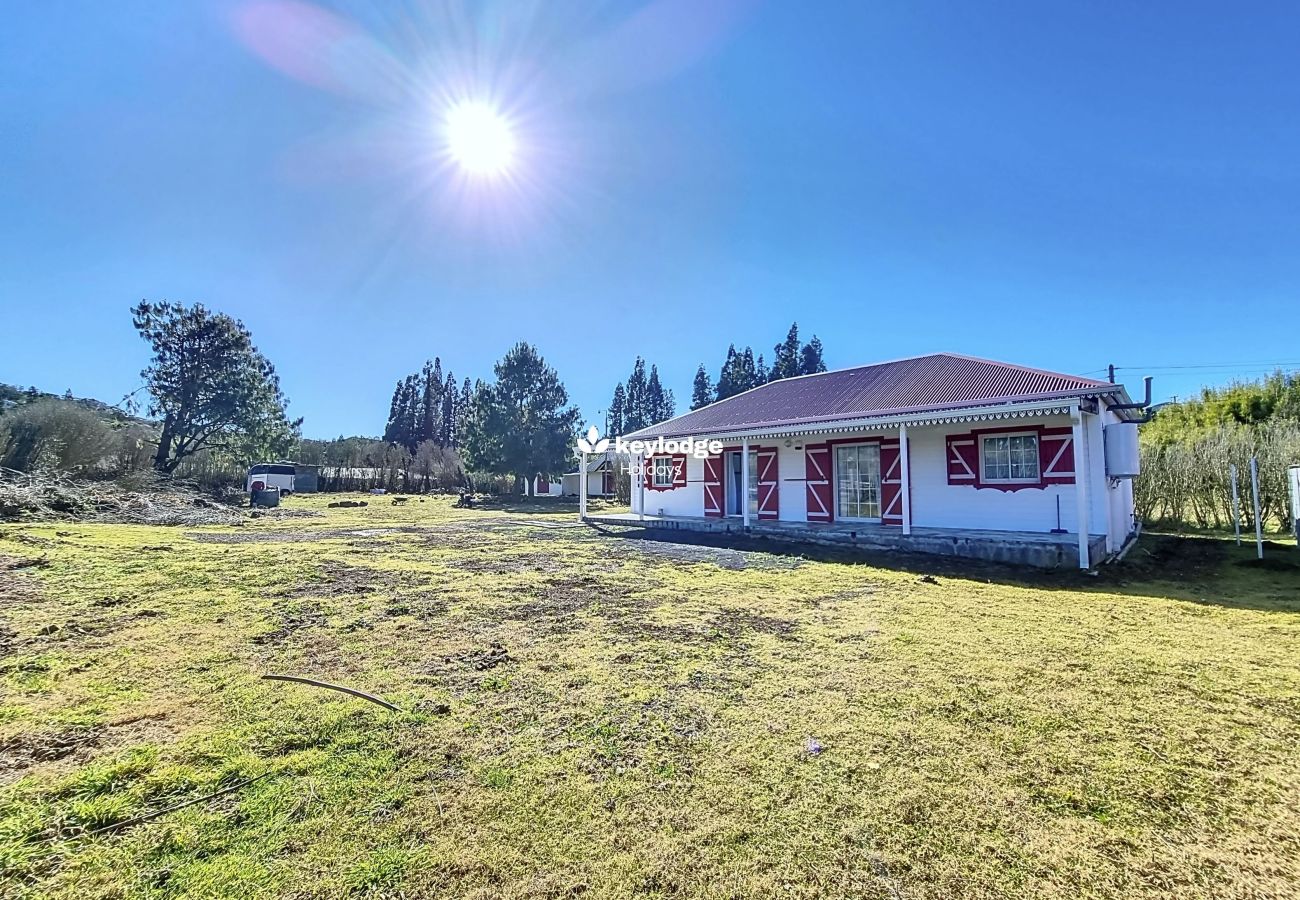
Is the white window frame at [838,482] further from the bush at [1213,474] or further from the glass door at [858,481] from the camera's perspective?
the bush at [1213,474]

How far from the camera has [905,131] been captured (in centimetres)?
1012

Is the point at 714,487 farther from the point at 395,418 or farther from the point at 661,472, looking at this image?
the point at 395,418

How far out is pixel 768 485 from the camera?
1344cm

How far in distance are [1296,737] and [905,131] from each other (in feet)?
35.5

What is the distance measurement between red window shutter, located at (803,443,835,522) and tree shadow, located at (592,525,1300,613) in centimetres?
181

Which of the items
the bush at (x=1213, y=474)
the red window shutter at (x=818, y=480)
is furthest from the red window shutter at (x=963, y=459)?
the bush at (x=1213, y=474)

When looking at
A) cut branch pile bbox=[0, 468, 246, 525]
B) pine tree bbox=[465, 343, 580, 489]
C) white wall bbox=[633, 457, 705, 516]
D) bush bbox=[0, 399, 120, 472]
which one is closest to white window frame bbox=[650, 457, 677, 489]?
white wall bbox=[633, 457, 705, 516]

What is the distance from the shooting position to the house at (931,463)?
9023 millimetres

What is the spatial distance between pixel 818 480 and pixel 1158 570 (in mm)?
5971

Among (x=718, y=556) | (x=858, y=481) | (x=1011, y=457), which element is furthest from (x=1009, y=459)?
(x=718, y=556)

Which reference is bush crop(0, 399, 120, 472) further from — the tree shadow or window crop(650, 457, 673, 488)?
the tree shadow

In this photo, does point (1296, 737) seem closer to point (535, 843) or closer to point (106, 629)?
point (535, 843)

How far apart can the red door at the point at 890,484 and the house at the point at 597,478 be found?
21868 millimetres

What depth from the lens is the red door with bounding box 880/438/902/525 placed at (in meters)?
11.2
